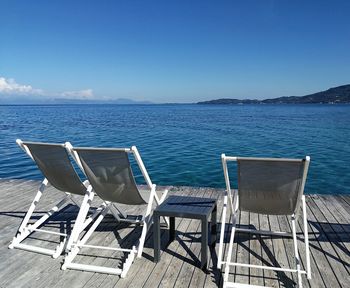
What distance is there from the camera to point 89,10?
808 inches

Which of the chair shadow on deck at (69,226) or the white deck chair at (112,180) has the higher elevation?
the white deck chair at (112,180)

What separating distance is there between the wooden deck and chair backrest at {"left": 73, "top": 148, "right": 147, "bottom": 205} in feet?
1.96

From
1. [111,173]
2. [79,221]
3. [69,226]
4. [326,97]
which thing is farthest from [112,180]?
[326,97]

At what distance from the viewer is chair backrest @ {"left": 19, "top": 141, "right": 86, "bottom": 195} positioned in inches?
123

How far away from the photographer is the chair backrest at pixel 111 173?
281 centimetres

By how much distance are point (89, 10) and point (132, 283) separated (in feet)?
70.2

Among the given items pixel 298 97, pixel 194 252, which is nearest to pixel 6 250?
pixel 194 252

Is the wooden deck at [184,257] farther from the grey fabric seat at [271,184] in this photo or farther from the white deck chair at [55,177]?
the grey fabric seat at [271,184]

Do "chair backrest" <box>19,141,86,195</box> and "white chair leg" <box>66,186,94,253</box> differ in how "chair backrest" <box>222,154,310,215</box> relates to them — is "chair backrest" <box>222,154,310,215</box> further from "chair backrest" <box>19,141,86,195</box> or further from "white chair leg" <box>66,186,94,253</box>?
"chair backrest" <box>19,141,86,195</box>

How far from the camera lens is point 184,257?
3002mm

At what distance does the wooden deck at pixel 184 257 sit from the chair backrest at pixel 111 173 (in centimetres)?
60

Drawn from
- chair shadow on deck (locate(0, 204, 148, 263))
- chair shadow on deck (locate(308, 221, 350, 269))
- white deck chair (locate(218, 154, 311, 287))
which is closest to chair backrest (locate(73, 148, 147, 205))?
chair shadow on deck (locate(0, 204, 148, 263))

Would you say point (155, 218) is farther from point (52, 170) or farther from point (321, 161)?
point (321, 161)

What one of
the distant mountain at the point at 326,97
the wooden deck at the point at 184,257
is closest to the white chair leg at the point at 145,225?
the wooden deck at the point at 184,257
